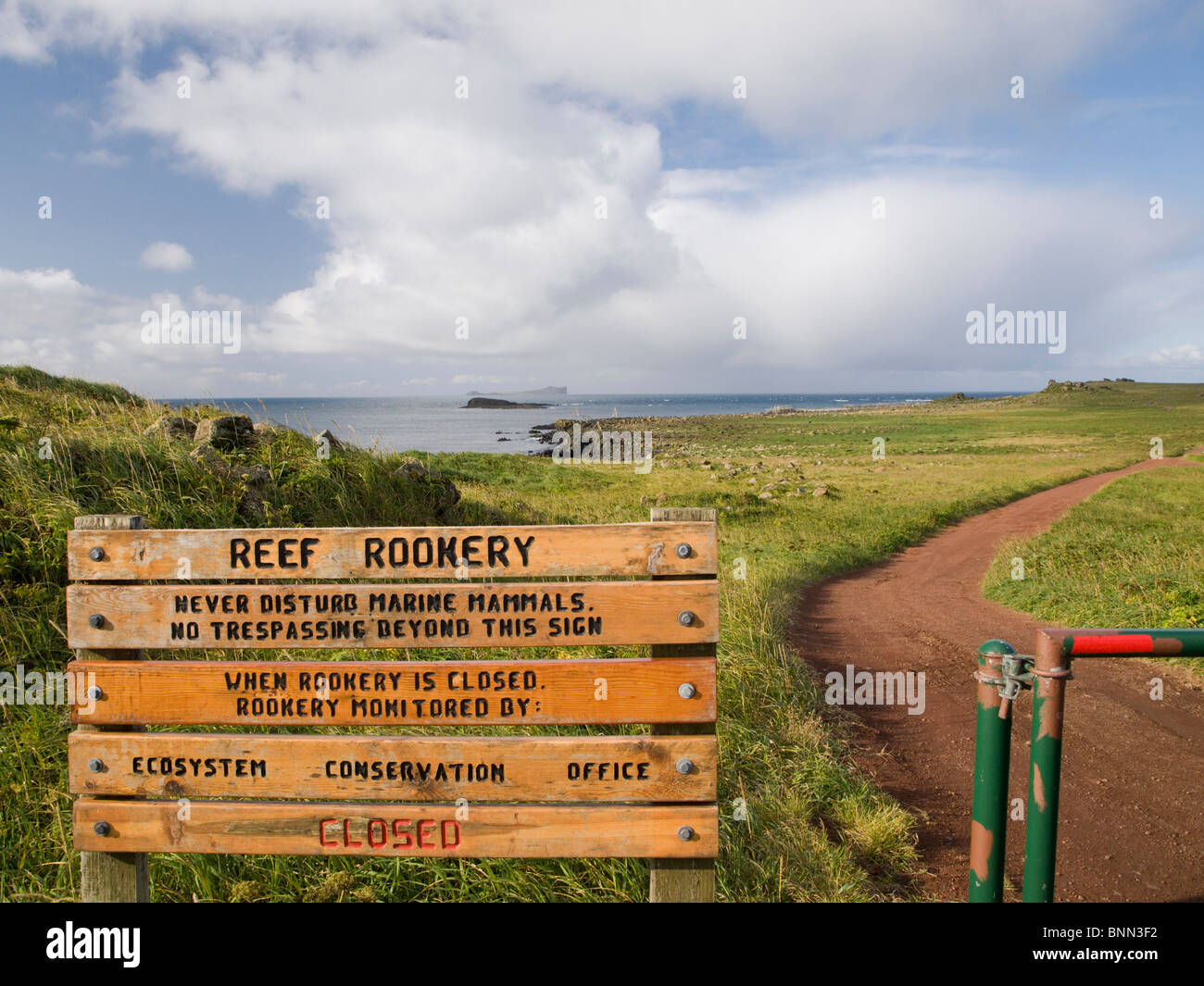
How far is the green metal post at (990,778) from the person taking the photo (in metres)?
2.59

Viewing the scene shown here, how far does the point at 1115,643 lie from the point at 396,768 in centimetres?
265

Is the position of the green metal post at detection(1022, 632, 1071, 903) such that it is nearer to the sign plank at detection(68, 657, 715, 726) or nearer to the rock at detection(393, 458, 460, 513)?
the sign plank at detection(68, 657, 715, 726)

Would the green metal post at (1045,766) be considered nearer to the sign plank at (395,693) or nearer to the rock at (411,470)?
the sign plank at (395,693)

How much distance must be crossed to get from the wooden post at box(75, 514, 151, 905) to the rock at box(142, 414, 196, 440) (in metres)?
6.65

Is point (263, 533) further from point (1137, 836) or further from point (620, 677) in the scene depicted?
point (1137, 836)

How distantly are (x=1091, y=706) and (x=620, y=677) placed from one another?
18.0 feet

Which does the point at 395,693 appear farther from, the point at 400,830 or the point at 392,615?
the point at 400,830

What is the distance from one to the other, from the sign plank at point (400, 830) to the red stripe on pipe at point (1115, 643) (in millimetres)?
1427

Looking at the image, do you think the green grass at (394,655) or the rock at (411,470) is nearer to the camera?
the green grass at (394,655)

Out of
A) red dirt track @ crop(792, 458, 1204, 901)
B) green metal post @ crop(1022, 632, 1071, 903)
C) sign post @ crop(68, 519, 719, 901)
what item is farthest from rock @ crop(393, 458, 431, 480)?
green metal post @ crop(1022, 632, 1071, 903)

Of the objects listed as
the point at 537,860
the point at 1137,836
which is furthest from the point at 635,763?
the point at 1137,836

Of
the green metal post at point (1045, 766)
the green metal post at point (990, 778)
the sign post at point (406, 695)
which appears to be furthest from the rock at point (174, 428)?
the green metal post at point (1045, 766)

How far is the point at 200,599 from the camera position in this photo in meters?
2.98

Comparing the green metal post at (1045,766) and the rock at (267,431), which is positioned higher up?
the rock at (267,431)
